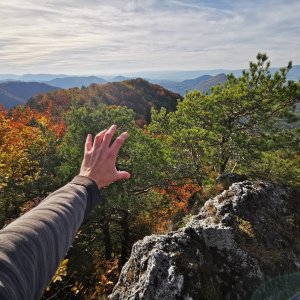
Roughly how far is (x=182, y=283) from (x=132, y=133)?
12202 mm

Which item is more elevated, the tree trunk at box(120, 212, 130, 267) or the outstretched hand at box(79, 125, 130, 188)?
the outstretched hand at box(79, 125, 130, 188)

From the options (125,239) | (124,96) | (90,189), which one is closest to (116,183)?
(125,239)

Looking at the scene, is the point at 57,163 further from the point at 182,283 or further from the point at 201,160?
the point at 182,283

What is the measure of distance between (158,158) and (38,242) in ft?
58.8

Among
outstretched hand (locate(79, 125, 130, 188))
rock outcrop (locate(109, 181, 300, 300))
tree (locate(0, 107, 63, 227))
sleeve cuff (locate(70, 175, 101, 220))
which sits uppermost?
outstretched hand (locate(79, 125, 130, 188))

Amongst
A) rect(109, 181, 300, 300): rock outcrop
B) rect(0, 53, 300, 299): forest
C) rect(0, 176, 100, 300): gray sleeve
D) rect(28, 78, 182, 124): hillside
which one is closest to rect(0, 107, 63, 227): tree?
rect(0, 53, 300, 299): forest

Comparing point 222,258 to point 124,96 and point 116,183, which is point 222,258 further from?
point 124,96

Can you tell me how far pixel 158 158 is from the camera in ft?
64.6

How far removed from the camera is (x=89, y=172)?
8.53ft

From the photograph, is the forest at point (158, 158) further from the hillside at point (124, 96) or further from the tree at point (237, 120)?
the hillside at point (124, 96)

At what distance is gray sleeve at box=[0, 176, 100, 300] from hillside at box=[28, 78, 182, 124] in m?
95.6

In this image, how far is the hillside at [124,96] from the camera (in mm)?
101438

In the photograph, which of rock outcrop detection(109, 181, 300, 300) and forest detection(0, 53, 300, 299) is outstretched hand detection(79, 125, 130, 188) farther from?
forest detection(0, 53, 300, 299)

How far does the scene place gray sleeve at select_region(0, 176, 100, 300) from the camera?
1.60 meters
